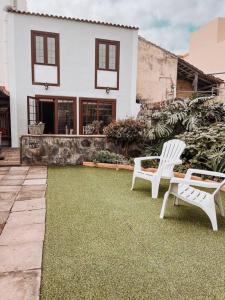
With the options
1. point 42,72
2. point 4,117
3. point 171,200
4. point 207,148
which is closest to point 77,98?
point 42,72

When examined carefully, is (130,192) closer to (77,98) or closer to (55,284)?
(55,284)

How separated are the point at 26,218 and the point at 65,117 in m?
7.92

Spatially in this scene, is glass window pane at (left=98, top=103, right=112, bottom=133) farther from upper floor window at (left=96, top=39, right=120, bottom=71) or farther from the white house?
upper floor window at (left=96, top=39, right=120, bottom=71)

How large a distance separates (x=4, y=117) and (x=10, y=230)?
351 inches

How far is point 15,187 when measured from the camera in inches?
198

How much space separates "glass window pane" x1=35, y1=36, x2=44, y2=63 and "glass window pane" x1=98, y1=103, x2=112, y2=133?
125 inches

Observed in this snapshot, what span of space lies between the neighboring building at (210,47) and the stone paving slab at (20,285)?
683 inches

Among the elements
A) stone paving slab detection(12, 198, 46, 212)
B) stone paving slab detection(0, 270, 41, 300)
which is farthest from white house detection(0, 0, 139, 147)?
stone paving slab detection(0, 270, 41, 300)

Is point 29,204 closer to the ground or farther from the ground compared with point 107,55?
closer to the ground

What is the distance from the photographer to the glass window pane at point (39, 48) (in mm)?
9986

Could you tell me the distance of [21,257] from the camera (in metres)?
2.44

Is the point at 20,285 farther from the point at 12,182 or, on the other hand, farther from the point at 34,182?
the point at 12,182

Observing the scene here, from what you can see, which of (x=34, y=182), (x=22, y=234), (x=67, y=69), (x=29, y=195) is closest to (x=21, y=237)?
(x=22, y=234)

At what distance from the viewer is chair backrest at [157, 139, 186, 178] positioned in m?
4.75
